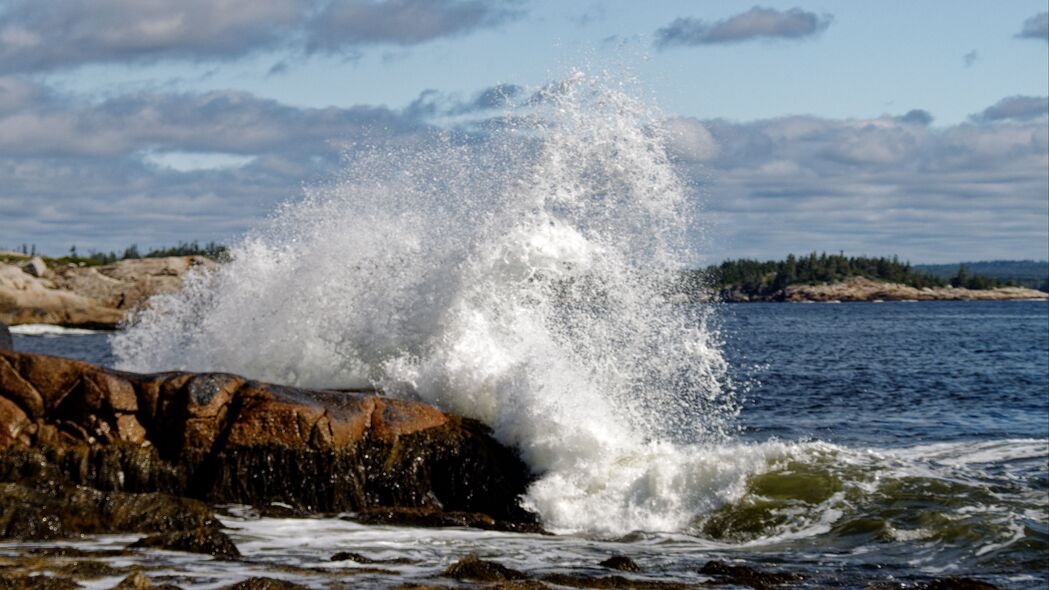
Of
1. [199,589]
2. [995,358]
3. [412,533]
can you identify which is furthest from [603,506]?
[995,358]

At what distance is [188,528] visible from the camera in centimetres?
1002

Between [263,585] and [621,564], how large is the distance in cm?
324

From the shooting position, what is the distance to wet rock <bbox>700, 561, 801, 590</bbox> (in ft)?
31.4

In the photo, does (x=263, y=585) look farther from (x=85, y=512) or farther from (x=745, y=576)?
(x=745, y=576)

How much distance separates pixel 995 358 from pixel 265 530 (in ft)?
113

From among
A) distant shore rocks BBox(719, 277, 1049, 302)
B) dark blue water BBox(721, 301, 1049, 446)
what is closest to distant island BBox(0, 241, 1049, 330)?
distant shore rocks BBox(719, 277, 1049, 302)

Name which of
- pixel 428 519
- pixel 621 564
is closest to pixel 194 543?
pixel 428 519

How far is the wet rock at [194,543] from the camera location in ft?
30.6

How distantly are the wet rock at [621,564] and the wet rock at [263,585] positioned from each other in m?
2.92

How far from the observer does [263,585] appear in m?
8.12

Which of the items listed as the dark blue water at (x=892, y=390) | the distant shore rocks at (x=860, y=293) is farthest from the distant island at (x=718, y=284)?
the dark blue water at (x=892, y=390)

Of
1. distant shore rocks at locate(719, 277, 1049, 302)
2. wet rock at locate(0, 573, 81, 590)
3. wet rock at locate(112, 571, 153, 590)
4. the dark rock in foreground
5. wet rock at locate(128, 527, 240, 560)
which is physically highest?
distant shore rocks at locate(719, 277, 1049, 302)

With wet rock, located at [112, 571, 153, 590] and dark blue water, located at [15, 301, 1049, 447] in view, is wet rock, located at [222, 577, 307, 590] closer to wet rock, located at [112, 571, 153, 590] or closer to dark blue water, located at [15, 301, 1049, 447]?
wet rock, located at [112, 571, 153, 590]

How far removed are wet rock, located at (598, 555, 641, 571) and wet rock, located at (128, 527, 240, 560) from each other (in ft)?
10.1
